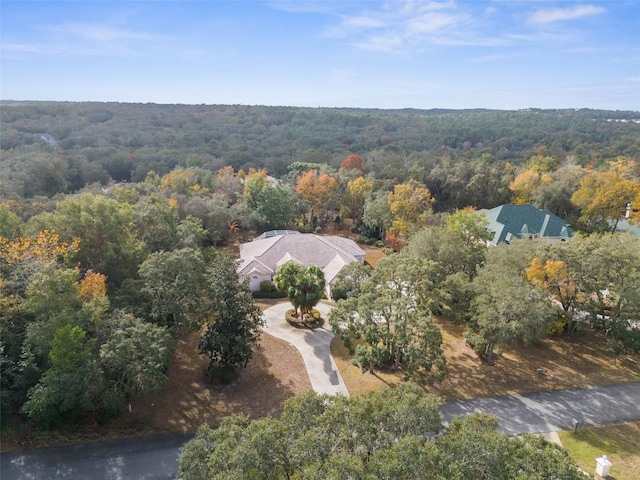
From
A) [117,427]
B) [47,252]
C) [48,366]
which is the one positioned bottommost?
[117,427]

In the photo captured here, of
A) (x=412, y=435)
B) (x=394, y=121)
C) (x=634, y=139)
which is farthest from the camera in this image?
(x=394, y=121)

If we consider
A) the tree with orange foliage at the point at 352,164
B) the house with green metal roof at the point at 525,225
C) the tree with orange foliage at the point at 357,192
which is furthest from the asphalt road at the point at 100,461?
the tree with orange foliage at the point at 352,164

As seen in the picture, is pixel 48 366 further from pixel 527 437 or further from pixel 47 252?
pixel 527 437

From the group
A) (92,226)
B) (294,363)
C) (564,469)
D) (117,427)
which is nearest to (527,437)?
(564,469)

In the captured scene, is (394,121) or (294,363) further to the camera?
(394,121)

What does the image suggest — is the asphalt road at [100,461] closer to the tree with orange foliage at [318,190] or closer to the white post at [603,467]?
the white post at [603,467]

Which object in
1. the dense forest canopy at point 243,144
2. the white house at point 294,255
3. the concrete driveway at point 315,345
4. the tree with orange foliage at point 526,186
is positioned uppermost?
the dense forest canopy at point 243,144
